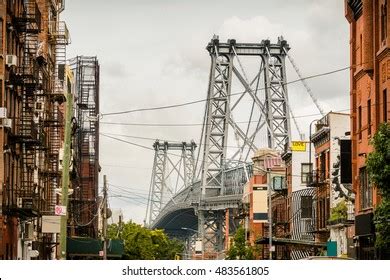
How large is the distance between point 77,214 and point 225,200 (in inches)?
2193

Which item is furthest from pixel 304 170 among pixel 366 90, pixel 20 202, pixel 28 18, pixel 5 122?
pixel 5 122

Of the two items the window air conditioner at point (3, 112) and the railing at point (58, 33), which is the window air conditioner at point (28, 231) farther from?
the railing at point (58, 33)

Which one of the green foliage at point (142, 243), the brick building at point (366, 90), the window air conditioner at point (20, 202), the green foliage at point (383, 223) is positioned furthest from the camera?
the green foliage at point (142, 243)

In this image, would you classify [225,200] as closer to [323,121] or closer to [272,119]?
[272,119]

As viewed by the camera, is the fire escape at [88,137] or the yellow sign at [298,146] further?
the fire escape at [88,137]

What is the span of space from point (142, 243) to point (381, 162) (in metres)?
95.5

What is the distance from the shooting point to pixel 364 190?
190 feet

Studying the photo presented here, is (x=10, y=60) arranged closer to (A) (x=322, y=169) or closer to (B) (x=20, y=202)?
(B) (x=20, y=202)

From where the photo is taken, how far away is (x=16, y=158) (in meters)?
57.0

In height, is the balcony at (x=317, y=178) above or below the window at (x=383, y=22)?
below

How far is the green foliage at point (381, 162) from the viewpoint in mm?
40125

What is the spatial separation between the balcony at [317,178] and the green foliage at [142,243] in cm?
4632

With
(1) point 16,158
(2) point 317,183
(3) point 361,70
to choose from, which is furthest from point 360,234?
(2) point 317,183

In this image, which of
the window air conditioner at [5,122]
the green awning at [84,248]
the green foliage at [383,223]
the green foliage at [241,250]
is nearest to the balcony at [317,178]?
the green awning at [84,248]
